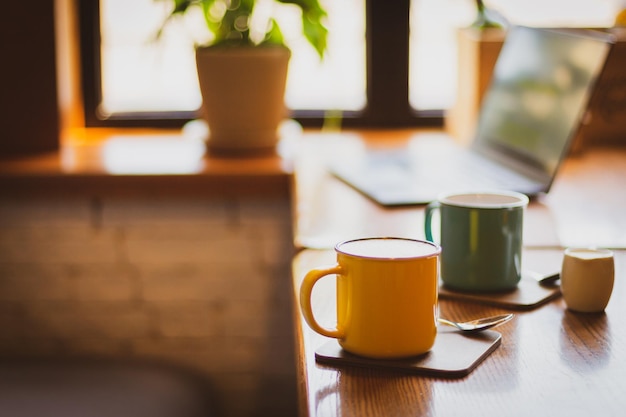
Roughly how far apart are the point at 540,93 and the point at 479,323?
84 centimetres

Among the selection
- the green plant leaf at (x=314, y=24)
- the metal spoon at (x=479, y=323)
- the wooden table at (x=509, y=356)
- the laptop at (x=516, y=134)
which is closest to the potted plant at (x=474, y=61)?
the laptop at (x=516, y=134)

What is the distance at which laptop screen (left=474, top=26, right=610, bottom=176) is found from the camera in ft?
4.63

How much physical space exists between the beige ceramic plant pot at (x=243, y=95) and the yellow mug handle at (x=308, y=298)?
3.73 ft

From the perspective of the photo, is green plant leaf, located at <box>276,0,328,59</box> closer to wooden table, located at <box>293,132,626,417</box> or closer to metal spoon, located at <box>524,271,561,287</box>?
wooden table, located at <box>293,132,626,417</box>

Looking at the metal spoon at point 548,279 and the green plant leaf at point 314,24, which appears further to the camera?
the green plant leaf at point 314,24

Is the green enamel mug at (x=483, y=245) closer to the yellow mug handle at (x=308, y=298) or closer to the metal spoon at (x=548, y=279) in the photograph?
the metal spoon at (x=548, y=279)

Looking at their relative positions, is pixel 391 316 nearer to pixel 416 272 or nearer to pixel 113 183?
pixel 416 272

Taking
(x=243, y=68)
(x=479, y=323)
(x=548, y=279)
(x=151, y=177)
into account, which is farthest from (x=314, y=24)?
(x=479, y=323)

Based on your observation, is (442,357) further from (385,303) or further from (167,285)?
(167,285)

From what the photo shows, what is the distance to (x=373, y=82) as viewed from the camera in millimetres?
2242

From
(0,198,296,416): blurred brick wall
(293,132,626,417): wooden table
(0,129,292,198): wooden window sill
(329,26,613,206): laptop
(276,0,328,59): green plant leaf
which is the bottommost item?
(0,198,296,416): blurred brick wall

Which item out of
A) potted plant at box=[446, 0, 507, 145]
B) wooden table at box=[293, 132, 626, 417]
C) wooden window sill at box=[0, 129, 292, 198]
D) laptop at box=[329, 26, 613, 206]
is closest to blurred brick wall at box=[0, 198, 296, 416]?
wooden window sill at box=[0, 129, 292, 198]

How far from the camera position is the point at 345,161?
5.78 feet

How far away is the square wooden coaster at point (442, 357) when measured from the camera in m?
0.71
